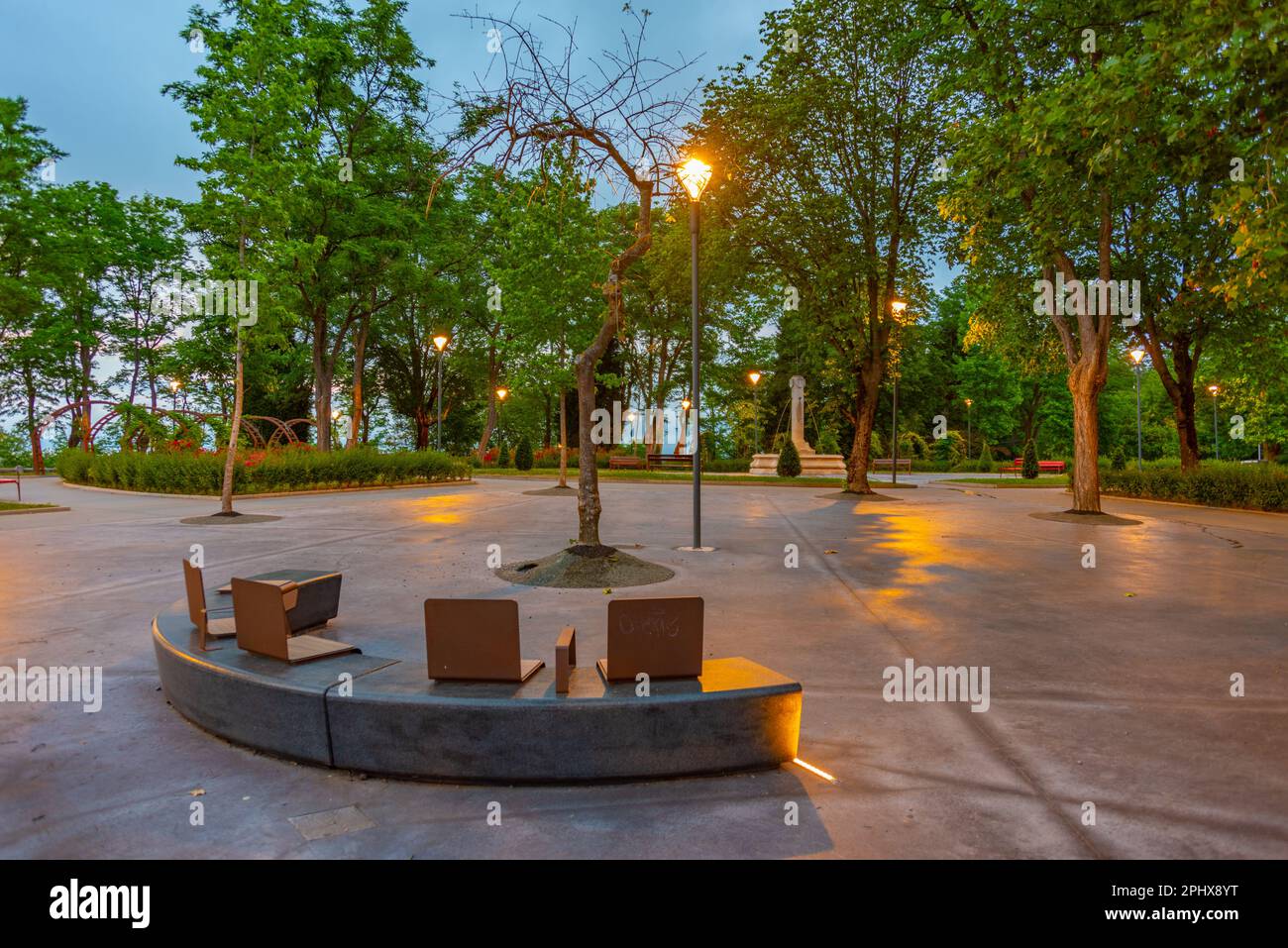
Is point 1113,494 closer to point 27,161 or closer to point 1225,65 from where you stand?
point 1225,65

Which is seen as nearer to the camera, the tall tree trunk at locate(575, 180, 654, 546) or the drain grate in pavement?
the drain grate in pavement

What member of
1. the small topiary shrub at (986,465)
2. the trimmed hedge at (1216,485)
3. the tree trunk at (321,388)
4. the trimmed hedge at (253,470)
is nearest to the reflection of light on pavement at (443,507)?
the trimmed hedge at (253,470)

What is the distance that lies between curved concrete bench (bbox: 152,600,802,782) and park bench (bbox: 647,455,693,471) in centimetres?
3992

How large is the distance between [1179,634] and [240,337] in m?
17.7

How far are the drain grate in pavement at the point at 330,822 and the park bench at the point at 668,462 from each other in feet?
133

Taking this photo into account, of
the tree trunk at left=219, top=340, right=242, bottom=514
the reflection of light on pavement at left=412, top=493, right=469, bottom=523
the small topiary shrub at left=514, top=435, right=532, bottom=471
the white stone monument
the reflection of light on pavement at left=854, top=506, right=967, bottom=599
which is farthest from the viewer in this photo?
the small topiary shrub at left=514, top=435, right=532, bottom=471

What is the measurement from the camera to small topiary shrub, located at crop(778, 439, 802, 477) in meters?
36.8

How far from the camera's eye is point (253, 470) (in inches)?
905

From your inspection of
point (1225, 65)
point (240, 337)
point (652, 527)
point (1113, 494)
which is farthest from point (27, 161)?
point (1113, 494)

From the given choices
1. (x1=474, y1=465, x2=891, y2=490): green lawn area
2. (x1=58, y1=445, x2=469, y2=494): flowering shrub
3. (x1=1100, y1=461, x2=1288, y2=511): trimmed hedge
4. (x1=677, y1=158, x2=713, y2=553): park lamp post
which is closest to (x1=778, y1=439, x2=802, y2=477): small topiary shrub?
(x1=474, y1=465, x2=891, y2=490): green lawn area

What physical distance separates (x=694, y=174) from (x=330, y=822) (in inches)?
351

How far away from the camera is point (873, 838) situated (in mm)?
2930

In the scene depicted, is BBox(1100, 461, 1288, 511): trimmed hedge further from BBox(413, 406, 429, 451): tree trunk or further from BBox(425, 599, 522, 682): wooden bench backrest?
BBox(413, 406, 429, 451): tree trunk

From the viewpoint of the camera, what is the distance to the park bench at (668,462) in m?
44.8
